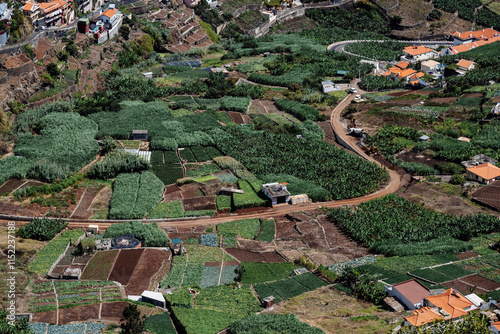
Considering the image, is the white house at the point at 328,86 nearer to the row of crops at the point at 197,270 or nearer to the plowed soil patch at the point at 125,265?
the row of crops at the point at 197,270

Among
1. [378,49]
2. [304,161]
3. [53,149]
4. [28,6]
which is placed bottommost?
[378,49]

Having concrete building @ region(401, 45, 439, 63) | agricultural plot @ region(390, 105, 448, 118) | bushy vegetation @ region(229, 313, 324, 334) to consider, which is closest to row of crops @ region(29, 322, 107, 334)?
bushy vegetation @ region(229, 313, 324, 334)

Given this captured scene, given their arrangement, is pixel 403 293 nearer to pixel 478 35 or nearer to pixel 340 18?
pixel 478 35

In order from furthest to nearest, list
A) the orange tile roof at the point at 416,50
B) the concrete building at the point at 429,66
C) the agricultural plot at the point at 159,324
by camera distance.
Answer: the orange tile roof at the point at 416,50 < the concrete building at the point at 429,66 < the agricultural plot at the point at 159,324

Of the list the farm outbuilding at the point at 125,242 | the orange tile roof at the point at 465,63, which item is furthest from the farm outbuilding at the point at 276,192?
the orange tile roof at the point at 465,63

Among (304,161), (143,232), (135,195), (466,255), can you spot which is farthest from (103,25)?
(466,255)

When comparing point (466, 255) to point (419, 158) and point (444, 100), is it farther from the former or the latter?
point (444, 100)

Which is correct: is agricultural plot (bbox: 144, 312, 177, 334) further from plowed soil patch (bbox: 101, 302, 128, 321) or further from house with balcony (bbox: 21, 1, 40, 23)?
house with balcony (bbox: 21, 1, 40, 23)
